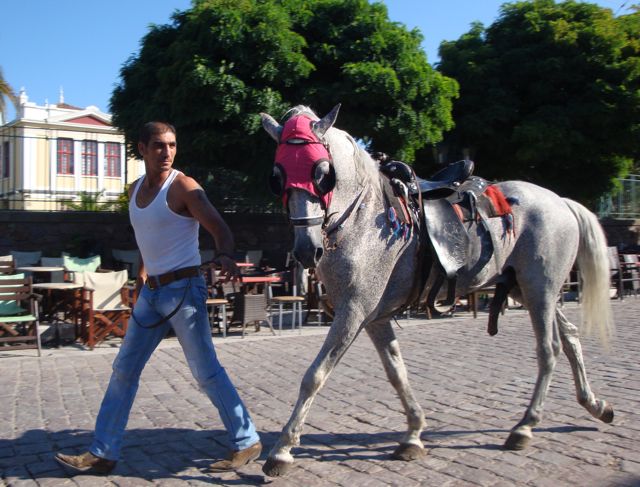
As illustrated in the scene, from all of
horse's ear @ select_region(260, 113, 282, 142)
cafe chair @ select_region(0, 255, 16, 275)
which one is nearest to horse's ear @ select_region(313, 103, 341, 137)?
horse's ear @ select_region(260, 113, 282, 142)

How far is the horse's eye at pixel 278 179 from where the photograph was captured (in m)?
3.59

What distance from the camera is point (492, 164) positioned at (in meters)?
20.0

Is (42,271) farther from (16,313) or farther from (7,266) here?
(16,313)

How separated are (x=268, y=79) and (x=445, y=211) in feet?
30.3

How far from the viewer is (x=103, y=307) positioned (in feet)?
30.4

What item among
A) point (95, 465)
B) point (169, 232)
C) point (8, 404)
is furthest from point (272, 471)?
point (8, 404)

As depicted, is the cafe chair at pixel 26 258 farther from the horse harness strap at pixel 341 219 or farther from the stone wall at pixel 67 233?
the horse harness strap at pixel 341 219

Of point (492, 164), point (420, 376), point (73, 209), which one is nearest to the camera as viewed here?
point (420, 376)

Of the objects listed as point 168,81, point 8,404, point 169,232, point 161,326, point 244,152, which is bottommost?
point 8,404

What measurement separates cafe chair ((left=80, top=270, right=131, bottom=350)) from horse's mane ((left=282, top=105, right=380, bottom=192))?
596 cm

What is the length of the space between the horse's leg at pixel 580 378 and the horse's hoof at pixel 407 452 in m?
1.38

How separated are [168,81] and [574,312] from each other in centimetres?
914

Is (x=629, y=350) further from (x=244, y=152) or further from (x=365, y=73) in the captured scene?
(x=244, y=152)

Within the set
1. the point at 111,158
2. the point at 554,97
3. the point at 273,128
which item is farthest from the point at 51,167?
the point at 273,128
